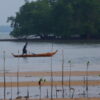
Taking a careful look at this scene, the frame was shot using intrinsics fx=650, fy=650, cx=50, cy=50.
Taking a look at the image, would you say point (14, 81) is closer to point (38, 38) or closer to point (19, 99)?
point (19, 99)

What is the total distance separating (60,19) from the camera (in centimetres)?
11719

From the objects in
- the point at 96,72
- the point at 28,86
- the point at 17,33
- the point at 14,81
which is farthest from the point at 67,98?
the point at 17,33

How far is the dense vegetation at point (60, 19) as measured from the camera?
112312 millimetres

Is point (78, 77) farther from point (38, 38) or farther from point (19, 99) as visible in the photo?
point (38, 38)

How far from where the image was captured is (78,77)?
120ft

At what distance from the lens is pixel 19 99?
90.3 feet

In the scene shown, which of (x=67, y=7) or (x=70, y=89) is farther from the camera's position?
(x=67, y=7)

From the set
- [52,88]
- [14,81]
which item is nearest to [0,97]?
[52,88]

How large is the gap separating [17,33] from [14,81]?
94210 millimetres

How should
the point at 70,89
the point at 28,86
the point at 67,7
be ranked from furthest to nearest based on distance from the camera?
1. the point at 67,7
2. the point at 28,86
3. the point at 70,89

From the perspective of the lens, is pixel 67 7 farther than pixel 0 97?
Yes

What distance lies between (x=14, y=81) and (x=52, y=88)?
15.4 ft

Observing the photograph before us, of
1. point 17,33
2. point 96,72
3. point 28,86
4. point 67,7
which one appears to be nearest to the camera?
point 28,86

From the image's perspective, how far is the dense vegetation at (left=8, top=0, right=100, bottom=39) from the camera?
112 meters
